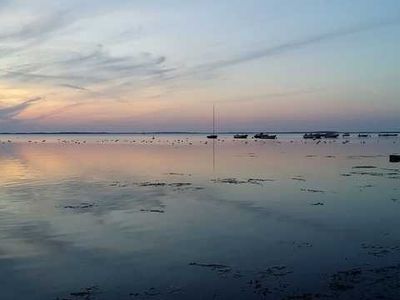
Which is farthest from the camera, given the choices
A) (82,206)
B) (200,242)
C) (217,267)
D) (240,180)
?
(240,180)

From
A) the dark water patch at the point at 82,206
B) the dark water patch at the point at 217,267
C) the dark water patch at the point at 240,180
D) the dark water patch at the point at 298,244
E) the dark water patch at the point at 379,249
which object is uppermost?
the dark water patch at the point at 82,206

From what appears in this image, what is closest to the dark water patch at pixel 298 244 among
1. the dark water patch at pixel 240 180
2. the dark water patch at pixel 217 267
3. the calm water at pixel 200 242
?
the calm water at pixel 200 242

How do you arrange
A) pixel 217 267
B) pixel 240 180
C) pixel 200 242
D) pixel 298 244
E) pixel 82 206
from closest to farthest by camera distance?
pixel 217 267 < pixel 298 244 < pixel 200 242 < pixel 82 206 < pixel 240 180

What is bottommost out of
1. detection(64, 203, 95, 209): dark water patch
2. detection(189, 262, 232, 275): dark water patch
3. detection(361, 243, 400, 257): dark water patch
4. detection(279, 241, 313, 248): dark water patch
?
detection(279, 241, 313, 248): dark water patch

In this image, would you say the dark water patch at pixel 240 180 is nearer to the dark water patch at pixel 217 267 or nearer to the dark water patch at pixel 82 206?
the dark water patch at pixel 82 206

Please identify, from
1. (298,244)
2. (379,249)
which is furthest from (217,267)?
(379,249)

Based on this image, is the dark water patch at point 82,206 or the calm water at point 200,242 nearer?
the calm water at point 200,242

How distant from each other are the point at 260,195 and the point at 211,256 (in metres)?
13.7

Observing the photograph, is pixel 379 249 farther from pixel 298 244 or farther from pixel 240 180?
pixel 240 180

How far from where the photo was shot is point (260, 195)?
1088 inches

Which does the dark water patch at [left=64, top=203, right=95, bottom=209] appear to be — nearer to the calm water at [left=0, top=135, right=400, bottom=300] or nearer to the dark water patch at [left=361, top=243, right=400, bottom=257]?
the calm water at [left=0, top=135, right=400, bottom=300]


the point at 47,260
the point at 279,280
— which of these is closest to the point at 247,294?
the point at 279,280

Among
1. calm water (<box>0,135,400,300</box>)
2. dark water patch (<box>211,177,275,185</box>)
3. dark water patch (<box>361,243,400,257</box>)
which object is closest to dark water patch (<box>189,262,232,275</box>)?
calm water (<box>0,135,400,300</box>)

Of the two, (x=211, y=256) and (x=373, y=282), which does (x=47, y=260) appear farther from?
(x=373, y=282)
